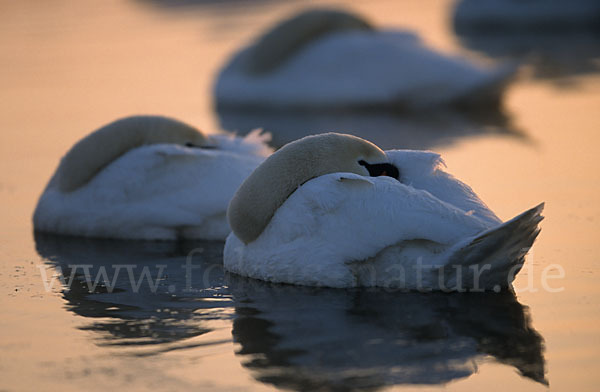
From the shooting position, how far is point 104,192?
862 cm

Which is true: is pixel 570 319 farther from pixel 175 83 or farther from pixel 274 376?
pixel 175 83

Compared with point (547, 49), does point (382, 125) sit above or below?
Result: below

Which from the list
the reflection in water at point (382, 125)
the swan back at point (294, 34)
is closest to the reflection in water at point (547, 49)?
the reflection in water at point (382, 125)

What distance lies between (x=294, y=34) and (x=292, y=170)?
27.7 feet

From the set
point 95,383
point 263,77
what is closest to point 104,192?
point 95,383

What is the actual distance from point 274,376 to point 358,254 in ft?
4.45

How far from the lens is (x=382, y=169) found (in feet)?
23.3

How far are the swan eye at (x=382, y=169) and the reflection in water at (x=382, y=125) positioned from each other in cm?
442

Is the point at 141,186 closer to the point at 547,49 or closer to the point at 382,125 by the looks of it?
the point at 382,125

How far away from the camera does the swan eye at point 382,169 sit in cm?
707

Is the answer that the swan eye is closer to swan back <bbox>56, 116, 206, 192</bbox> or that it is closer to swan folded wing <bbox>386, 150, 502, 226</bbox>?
swan folded wing <bbox>386, 150, 502, 226</bbox>

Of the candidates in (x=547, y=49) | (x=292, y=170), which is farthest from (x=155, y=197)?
(x=547, y=49)

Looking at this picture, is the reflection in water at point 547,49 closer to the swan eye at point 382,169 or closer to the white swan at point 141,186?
the white swan at point 141,186

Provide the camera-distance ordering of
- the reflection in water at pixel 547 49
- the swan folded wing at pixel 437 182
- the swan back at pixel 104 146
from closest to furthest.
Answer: the swan folded wing at pixel 437 182
the swan back at pixel 104 146
the reflection in water at pixel 547 49
